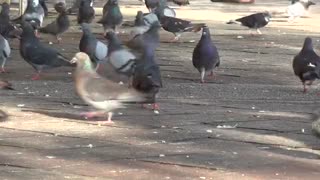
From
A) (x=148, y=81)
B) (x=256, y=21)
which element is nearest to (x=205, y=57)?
(x=148, y=81)

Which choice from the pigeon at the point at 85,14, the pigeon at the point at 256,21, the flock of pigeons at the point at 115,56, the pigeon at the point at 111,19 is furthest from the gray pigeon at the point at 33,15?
the pigeon at the point at 256,21

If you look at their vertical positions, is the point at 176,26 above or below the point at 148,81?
below

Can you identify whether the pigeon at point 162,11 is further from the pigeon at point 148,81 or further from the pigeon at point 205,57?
the pigeon at point 148,81

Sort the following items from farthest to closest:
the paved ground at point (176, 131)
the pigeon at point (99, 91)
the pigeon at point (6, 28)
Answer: the pigeon at point (6, 28) < the pigeon at point (99, 91) < the paved ground at point (176, 131)

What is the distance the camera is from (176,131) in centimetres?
924

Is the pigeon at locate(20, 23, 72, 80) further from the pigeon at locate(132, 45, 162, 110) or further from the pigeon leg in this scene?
the pigeon at locate(132, 45, 162, 110)

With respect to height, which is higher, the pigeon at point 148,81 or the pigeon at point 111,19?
the pigeon at point 148,81

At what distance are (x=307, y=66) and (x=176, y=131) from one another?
4.07 metres

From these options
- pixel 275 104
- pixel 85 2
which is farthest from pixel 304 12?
pixel 275 104

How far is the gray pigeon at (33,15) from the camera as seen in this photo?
779 inches

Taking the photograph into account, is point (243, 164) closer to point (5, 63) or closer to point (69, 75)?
point (69, 75)

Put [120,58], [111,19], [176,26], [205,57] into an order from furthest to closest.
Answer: [111,19], [176,26], [205,57], [120,58]

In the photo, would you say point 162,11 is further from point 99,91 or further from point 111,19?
point 99,91

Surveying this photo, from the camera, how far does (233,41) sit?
20016mm
